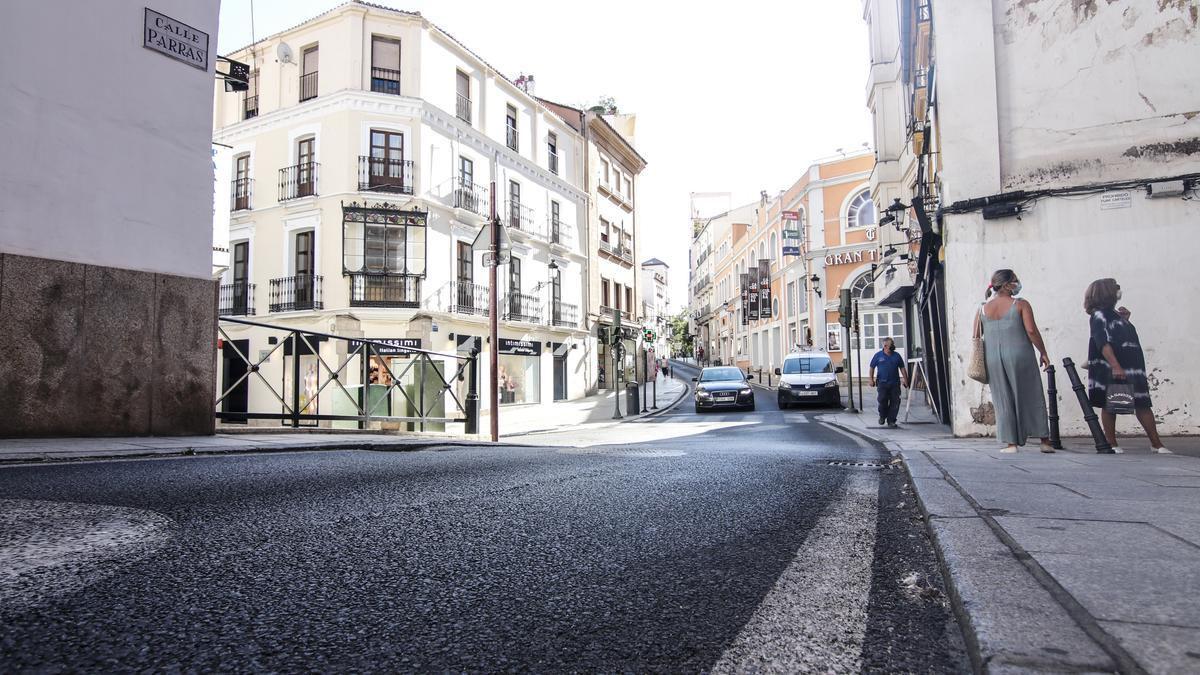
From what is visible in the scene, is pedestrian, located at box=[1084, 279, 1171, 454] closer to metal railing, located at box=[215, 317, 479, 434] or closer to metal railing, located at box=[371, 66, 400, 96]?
metal railing, located at box=[215, 317, 479, 434]

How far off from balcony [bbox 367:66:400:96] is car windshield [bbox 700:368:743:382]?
1354 cm

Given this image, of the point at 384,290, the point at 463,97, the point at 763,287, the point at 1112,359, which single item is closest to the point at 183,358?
the point at 1112,359

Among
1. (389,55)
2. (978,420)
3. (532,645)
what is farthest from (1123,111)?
(389,55)

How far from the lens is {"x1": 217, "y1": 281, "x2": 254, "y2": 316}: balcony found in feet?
74.0

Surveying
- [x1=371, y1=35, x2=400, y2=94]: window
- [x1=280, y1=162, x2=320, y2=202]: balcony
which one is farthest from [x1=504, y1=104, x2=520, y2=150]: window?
[x1=280, y1=162, x2=320, y2=202]: balcony

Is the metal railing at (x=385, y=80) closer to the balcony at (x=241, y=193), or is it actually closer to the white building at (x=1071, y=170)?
the balcony at (x=241, y=193)

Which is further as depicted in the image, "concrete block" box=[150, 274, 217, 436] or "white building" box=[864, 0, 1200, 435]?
"white building" box=[864, 0, 1200, 435]

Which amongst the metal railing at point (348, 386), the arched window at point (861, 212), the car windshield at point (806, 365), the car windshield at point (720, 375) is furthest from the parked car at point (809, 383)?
the arched window at point (861, 212)

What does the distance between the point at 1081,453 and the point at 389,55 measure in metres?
21.9

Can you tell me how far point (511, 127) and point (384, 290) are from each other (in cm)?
961

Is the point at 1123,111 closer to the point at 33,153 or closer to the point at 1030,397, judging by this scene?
the point at 1030,397

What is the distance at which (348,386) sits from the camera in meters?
10.8

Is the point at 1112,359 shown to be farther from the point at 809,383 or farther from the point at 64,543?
the point at 809,383

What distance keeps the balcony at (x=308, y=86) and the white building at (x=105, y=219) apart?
50.9 ft
